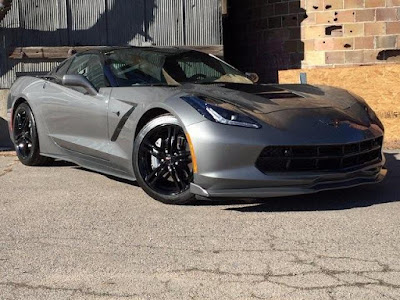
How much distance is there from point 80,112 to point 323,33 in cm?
620

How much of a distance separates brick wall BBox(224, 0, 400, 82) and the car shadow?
216 inches

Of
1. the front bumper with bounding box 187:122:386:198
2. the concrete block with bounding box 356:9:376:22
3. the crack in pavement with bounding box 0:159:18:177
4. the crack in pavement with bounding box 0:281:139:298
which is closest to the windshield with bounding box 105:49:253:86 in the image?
the front bumper with bounding box 187:122:386:198

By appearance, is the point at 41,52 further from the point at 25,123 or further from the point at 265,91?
the point at 265,91

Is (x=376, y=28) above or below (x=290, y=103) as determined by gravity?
above

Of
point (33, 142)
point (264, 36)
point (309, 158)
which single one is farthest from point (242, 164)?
point (264, 36)

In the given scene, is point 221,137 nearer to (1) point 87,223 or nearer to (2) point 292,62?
(1) point 87,223

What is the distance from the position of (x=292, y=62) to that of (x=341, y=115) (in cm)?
666

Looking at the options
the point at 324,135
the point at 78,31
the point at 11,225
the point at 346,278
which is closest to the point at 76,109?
the point at 11,225

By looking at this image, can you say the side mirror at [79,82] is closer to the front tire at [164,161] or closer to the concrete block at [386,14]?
the front tire at [164,161]

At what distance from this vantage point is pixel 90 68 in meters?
5.83

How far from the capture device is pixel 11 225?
4.11 metres

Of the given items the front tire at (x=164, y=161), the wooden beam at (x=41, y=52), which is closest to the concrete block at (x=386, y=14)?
the wooden beam at (x=41, y=52)

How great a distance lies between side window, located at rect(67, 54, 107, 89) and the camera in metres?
5.45

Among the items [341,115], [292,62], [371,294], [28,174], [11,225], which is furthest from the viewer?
[292,62]
